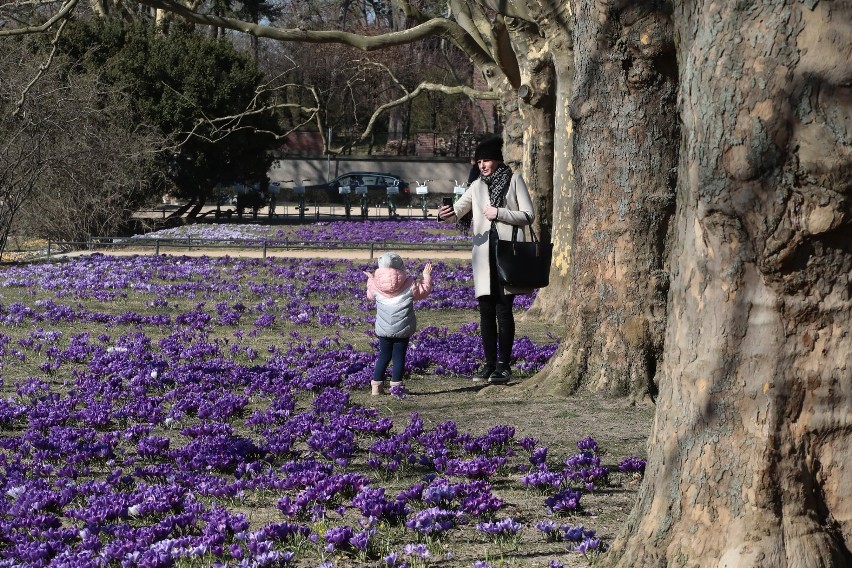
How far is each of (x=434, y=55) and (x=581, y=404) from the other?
57.6m

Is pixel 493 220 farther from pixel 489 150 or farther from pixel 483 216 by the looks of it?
pixel 489 150

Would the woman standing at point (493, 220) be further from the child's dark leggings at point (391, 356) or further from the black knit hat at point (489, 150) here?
the child's dark leggings at point (391, 356)

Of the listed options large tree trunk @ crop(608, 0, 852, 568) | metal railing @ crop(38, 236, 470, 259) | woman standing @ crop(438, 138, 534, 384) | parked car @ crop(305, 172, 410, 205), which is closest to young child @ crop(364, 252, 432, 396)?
woman standing @ crop(438, 138, 534, 384)

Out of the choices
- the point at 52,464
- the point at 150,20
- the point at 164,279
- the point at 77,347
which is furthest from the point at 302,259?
the point at 150,20

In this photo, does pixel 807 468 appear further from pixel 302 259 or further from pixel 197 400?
pixel 302 259

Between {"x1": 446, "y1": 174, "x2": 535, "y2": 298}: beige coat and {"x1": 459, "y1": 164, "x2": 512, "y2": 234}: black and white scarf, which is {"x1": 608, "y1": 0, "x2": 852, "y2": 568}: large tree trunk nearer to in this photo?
{"x1": 446, "y1": 174, "x2": 535, "y2": 298}: beige coat

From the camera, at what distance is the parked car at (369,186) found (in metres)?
50.3

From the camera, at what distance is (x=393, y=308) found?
873 centimetres

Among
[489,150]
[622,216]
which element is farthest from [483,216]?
[622,216]

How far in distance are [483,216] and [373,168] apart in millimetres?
50300

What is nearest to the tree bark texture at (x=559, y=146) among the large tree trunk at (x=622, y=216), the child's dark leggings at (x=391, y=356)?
the large tree trunk at (x=622, y=216)

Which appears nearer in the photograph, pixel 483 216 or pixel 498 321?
pixel 483 216

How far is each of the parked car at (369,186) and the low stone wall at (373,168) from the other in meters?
5.68

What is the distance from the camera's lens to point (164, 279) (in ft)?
57.7
